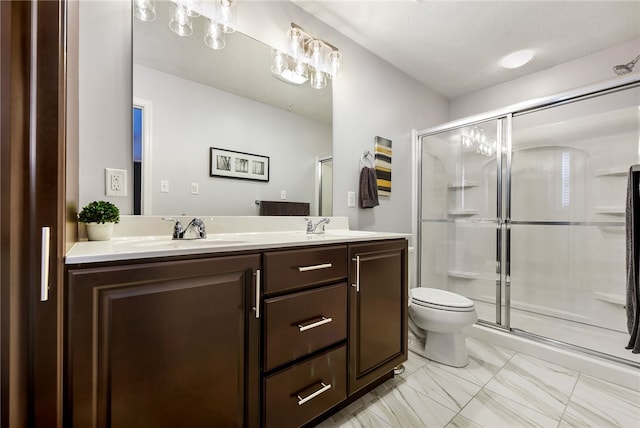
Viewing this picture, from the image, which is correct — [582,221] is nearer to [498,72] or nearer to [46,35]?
[498,72]

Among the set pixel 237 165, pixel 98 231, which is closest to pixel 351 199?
pixel 237 165

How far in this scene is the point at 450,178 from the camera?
2.73 m

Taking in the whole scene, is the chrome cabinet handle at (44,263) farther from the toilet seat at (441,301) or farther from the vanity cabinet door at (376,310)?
the toilet seat at (441,301)

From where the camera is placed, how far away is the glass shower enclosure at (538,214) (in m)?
2.11

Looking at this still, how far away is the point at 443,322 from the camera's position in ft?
5.63

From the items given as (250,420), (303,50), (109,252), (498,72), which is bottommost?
(250,420)

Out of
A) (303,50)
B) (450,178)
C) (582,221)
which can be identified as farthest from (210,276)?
(582,221)

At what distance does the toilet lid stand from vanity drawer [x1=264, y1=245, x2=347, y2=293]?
33.5 inches

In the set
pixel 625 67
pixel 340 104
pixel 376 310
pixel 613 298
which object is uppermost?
pixel 625 67

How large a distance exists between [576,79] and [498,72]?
0.58m

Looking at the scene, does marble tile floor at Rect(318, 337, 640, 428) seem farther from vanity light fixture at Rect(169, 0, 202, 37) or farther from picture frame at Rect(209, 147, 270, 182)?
vanity light fixture at Rect(169, 0, 202, 37)

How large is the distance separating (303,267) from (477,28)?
2.10m

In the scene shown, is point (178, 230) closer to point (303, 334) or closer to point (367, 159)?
point (303, 334)

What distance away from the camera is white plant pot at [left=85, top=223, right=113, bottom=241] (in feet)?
3.43
